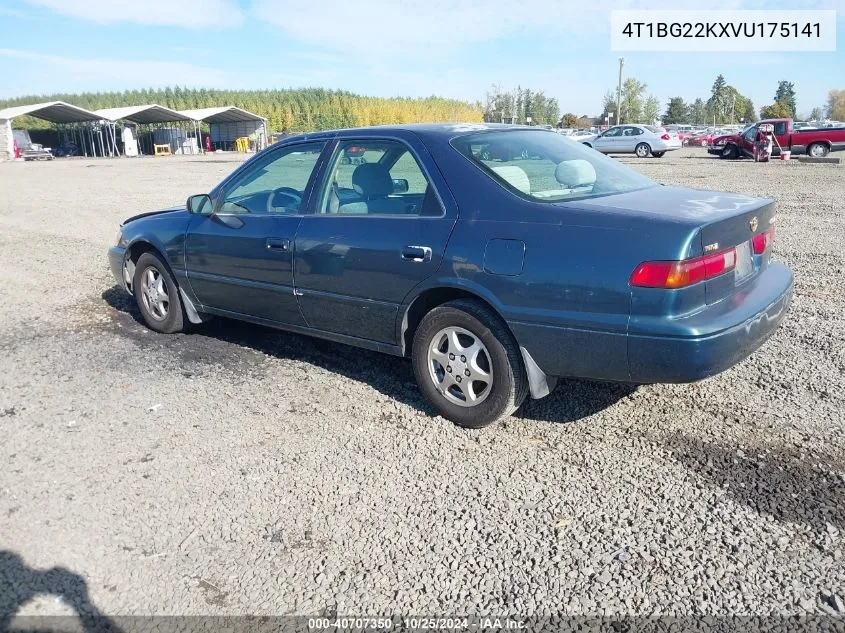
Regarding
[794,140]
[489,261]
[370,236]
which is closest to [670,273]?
[489,261]

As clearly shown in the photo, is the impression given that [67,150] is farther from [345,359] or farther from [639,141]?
[345,359]

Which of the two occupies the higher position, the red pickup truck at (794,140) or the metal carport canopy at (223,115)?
the metal carport canopy at (223,115)

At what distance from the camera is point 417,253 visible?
3895 millimetres

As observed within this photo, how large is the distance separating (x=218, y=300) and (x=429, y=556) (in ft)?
10.1

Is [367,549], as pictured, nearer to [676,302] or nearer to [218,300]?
[676,302]

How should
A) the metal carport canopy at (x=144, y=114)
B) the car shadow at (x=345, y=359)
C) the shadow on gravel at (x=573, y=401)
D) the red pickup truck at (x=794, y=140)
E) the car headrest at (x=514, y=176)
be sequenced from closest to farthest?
the car headrest at (x=514, y=176), the shadow on gravel at (x=573, y=401), the car shadow at (x=345, y=359), the red pickup truck at (x=794, y=140), the metal carport canopy at (x=144, y=114)

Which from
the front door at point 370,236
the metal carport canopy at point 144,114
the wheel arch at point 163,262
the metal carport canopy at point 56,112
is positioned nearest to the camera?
the front door at point 370,236

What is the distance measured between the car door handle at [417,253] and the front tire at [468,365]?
0.95 feet

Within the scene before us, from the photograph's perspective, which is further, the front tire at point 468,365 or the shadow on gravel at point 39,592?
the front tire at point 468,365

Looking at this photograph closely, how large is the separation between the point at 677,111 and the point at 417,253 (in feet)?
339

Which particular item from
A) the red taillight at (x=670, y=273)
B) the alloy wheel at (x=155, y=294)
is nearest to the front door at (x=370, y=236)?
the red taillight at (x=670, y=273)

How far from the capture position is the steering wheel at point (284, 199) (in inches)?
184

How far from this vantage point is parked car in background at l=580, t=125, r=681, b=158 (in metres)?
31.5

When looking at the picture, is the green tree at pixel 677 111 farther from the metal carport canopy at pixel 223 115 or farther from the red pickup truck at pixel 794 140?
the red pickup truck at pixel 794 140
